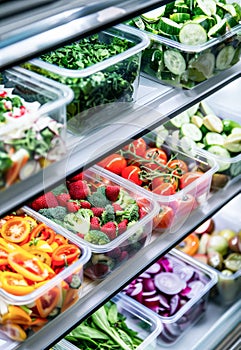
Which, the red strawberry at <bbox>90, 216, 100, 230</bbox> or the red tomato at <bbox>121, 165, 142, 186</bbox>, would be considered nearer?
the red strawberry at <bbox>90, 216, 100, 230</bbox>

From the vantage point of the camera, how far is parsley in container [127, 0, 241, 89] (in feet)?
5.39

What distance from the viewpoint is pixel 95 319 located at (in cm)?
200

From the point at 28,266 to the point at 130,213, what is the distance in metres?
0.33

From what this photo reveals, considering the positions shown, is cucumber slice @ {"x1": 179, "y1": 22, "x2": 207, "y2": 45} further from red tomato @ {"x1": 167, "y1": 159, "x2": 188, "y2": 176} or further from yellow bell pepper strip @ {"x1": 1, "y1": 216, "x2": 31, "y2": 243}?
yellow bell pepper strip @ {"x1": 1, "y1": 216, "x2": 31, "y2": 243}

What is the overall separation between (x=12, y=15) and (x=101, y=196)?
61 cm

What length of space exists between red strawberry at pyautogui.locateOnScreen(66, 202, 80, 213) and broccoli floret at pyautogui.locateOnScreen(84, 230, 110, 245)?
0.07 meters

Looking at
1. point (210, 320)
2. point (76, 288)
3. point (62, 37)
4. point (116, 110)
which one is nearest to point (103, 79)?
point (116, 110)

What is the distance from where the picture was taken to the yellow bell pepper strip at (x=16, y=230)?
1.50 metres

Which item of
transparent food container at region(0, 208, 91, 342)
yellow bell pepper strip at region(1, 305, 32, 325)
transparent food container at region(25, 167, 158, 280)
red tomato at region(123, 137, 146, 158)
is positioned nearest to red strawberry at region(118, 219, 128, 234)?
transparent food container at region(25, 167, 158, 280)

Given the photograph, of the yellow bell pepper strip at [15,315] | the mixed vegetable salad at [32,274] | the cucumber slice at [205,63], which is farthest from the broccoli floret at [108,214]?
the cucumber slice at [205,63]

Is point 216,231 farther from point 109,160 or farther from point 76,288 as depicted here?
point 76,288

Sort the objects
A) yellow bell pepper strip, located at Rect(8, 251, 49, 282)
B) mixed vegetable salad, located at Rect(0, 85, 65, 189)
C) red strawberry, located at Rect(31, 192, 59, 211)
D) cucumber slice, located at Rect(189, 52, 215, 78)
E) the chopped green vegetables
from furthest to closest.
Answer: the chopped green vegetables < cucumber slice, located at Rect(189, 52, 215, 78) < red strawberry, located at Rect(31, 192, 59, 211) < yellow bell pepper strip, located at Rect(8, 251, 49, 282) < mixed vegetable salad, located at Rect(0, 85, 65, 189)

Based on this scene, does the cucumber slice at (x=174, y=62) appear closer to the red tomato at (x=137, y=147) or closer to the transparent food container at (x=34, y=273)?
the red tomato at (x=137, y=147)

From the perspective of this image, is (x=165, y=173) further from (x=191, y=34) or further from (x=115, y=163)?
(x=191, y=34)
